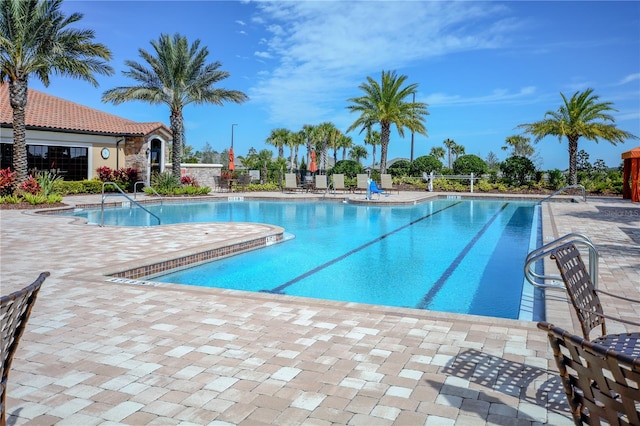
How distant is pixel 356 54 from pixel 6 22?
58.7ft

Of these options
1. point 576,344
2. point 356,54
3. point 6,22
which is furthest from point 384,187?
point 576,344

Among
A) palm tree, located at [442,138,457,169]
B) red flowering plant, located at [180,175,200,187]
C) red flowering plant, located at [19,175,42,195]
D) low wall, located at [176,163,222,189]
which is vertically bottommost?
red flowering plant, located at [19,175,42,195]

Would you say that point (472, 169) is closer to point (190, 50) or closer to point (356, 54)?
point (356, 54)

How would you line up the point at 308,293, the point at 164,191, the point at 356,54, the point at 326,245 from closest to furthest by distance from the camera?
1. the point at 308,293
2. the point at 326,245
3. the point at 164,191
4. the point at 356,54

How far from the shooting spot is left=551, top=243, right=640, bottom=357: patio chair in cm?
271

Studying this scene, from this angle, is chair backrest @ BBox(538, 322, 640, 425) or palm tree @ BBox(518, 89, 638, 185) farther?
palm tree @ BBox(518, 89, 638, 185)

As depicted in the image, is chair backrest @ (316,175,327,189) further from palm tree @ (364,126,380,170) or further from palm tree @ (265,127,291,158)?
palm tree @ (364,126,380,170)

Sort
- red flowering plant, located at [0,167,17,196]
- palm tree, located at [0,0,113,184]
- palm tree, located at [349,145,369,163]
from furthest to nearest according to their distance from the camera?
1. palm tree, located at [349,145,369,163]
2. red flowering plant, located at [0,167,17,196]
3. palm tree, located at [0,0,113,184]

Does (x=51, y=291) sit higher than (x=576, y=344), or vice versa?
(x=576, y=344)

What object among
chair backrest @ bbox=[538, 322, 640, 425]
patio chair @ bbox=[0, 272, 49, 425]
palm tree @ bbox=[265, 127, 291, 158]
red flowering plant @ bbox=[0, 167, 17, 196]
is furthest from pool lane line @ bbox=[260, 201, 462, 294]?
palm tree @ bbox=[265, 127, 291, 158]

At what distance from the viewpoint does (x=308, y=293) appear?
23.3ft

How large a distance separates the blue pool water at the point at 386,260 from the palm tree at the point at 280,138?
42851 millimetres

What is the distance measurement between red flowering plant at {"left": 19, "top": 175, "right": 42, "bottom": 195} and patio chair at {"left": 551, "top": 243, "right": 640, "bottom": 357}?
18.9m

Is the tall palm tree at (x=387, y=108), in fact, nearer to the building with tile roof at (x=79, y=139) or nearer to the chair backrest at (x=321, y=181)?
the chair backrest at (x=321, y=181)
